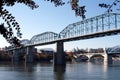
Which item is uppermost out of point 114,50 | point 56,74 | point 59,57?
point 114,50

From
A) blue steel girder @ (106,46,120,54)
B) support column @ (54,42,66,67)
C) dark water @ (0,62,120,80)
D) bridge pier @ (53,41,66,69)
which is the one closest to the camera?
dark water @ (0,62,120,80)

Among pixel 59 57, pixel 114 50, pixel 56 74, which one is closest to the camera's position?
pixel 56 74

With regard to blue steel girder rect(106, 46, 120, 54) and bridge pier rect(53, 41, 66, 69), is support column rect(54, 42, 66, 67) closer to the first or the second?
bridge pier rect(53, 41, 66, 69)

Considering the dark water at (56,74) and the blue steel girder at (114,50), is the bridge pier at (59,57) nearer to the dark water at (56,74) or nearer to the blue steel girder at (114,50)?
the dark water at (56,74)

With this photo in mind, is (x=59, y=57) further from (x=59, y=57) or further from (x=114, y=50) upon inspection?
(x=114, y=50)

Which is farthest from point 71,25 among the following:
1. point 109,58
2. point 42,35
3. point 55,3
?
point 55,3

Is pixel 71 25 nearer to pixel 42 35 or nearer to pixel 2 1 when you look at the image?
pixel 42 35

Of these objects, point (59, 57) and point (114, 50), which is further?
point (114, 50)

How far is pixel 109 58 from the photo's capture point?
166m

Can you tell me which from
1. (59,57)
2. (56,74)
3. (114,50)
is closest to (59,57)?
(59,57)

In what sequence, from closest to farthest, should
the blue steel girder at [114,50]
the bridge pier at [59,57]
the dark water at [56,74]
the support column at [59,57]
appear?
the dark water at [56,74]
the bridge pier at [59,57]
the support column at [59,57]
the blue steel girder at [114,50]

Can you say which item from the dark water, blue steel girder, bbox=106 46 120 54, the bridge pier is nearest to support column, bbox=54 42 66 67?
the bridge pier

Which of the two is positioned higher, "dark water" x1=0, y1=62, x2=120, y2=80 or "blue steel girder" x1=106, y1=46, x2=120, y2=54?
"blue steel girder" x1=106, y1=46, x2=120, y2=54

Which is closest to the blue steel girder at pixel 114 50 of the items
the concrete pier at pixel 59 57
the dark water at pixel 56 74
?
the concrete pier at pixel 59 57
